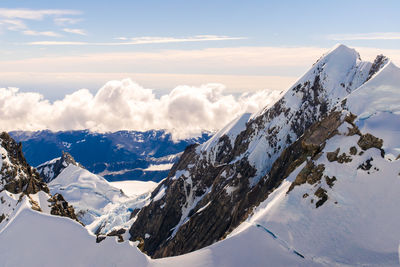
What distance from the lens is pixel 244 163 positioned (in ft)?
404

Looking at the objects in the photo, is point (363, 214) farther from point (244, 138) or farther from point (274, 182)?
point (244, 138)

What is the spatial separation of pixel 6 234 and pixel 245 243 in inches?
1228

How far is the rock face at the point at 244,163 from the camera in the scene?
102 meters

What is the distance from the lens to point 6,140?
89.0 metres

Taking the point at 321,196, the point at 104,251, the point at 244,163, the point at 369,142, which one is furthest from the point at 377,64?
the point at 104,251

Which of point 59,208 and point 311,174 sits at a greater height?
point 311,174

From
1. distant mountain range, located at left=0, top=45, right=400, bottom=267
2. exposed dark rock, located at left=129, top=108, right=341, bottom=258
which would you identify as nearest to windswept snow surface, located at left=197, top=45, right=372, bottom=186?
exposed dark rock, located at left=129, top=108, right=341, bottom=258

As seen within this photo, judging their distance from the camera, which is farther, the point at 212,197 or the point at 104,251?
the point at 212,197

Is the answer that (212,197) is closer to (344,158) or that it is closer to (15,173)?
(15,173)

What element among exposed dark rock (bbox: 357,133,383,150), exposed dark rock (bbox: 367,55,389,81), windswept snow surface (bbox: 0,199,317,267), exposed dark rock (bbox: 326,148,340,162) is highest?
exposed dark rock (bbox: 367,55,389,81)

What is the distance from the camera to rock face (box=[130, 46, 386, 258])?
102 meters

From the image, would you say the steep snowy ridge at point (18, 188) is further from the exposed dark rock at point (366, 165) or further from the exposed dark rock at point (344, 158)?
the exposed dark rock at point (366, 165)

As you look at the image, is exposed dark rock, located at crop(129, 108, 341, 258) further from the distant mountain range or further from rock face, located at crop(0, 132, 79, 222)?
rock face, located at crop(0, 132, 79, 222)

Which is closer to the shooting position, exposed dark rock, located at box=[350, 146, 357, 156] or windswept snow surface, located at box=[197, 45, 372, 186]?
exposed dark rock, located at box=[350, 146, 357, 156]
